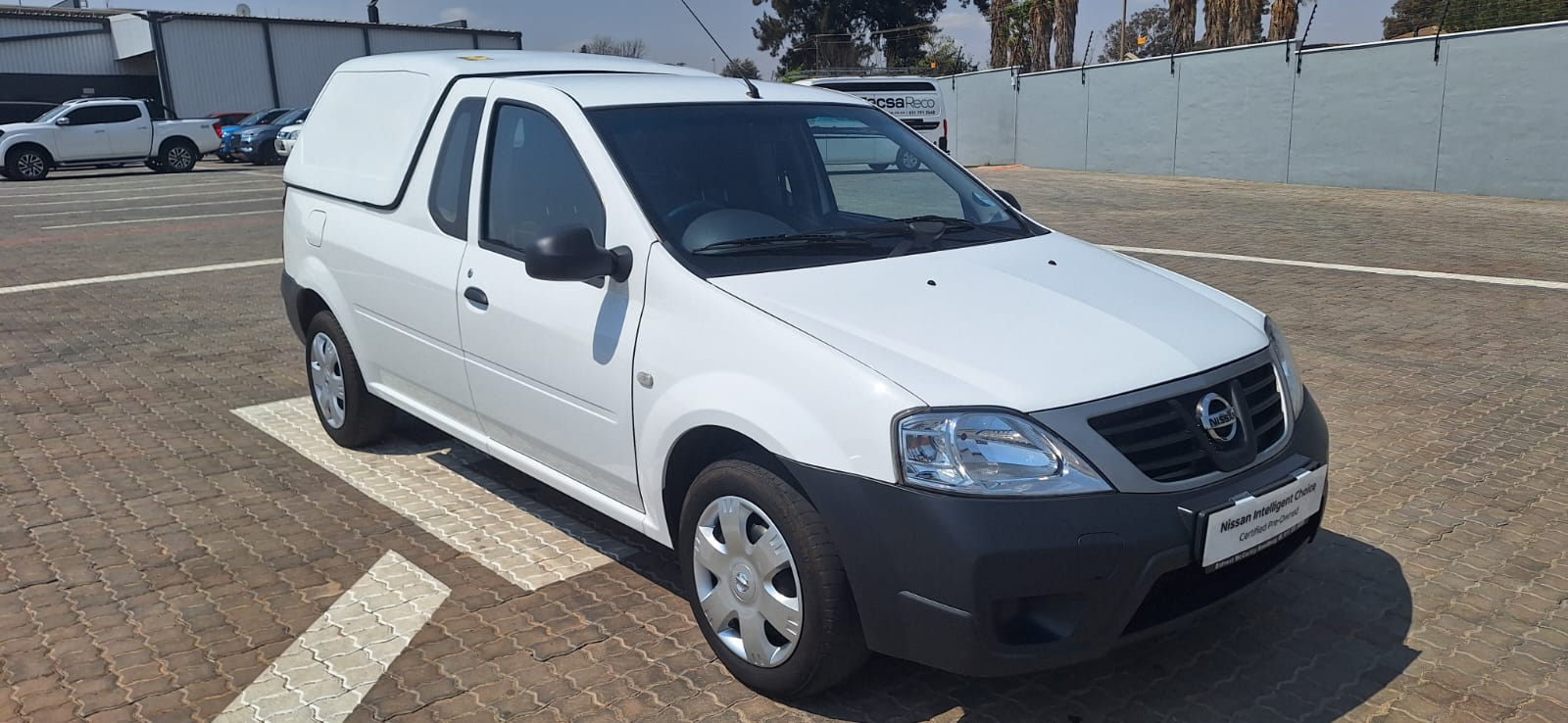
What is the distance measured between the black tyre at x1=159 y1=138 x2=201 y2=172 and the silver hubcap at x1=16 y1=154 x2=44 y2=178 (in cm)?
262

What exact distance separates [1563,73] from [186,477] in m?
18.4

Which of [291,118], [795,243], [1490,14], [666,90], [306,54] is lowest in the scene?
[795,243]

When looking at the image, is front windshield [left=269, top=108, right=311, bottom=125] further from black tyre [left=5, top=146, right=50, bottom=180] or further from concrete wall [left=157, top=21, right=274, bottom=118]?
concrete wall [left=157, top=21, right=274, bottom=118]

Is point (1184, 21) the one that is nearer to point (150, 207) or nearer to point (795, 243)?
point (150, 207)

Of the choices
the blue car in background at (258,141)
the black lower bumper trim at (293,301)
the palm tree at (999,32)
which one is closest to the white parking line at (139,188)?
the blue car in background at (258,141)

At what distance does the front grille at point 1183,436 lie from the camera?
113 inches

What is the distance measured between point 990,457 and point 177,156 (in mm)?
29620

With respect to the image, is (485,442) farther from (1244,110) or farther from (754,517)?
(1244,110)

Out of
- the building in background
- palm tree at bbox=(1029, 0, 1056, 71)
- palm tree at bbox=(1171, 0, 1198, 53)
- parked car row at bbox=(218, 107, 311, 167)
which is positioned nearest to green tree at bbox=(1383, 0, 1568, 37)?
palm tree at bbox=(1171, 0, 1198, 53)

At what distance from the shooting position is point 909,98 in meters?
19.7

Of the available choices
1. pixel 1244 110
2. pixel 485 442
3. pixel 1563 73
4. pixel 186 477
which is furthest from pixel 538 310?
pixel 1244 110

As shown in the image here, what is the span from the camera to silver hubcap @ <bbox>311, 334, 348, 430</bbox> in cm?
545

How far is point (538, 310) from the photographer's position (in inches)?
150

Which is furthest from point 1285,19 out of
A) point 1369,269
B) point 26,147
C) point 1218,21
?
point 26,147
